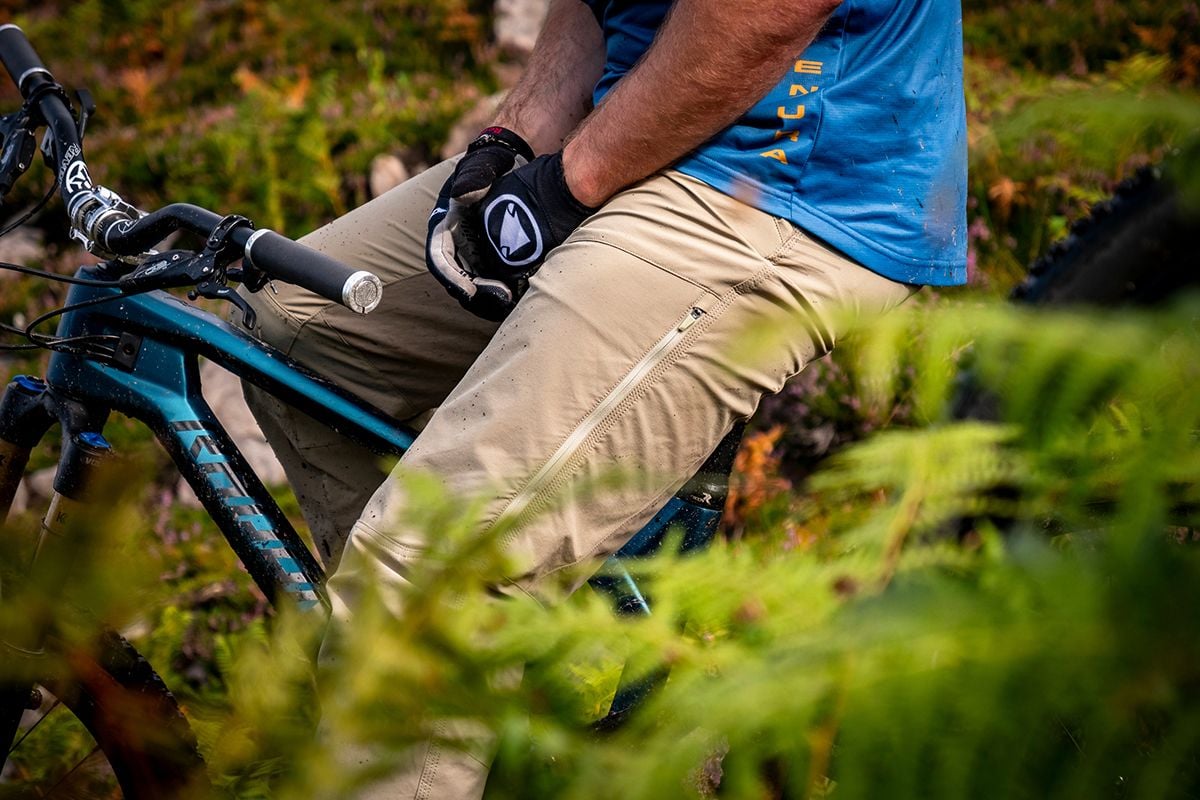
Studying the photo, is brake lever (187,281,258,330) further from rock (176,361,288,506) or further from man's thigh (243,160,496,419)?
rock (176,361,288,506)

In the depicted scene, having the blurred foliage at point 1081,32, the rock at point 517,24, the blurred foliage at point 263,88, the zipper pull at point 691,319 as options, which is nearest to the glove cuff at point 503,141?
the zipper pull at point 691,319

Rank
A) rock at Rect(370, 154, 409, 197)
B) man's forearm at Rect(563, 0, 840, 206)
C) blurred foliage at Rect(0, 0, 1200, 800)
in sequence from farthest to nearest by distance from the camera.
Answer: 1. rock at Rect(370, 154, 409, 197)
2. man's forearm at Rect(563, 0, 840, 206)
3. blurred foliage at Rect(0, 0, 1200, 800)

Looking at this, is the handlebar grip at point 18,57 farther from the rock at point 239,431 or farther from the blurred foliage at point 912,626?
the rock at point 239,431

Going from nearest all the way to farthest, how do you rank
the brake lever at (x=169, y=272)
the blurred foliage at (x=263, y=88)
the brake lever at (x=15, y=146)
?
1. the brake lever at (x=169, y=272)
2. the brake lever at (x=15, y=146)
3. the blurred foliage at (x=263, y=88)

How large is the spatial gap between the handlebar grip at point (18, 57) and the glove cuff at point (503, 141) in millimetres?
1026

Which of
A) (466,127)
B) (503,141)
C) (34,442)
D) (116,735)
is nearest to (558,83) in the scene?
(503,141)

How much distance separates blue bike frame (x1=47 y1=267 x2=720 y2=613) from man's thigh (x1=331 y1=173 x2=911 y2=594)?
0.36 m

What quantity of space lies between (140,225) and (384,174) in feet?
15.3

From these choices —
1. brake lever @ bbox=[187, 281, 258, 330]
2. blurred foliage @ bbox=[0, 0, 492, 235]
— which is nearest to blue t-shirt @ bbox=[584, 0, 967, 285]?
brake lever @ bbox=[187, 281, 258, 330]

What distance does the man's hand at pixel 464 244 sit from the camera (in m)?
2.02

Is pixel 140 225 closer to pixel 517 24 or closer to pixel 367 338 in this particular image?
pixel 367 338

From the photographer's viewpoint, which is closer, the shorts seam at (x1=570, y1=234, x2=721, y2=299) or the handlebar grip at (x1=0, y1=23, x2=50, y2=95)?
the shorts seam at (x1=570, y1=234, x2=721, y2=299)

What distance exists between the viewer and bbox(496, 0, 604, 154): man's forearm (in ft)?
8.22

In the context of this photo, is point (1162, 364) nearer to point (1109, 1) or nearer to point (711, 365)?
point (711, 365)
